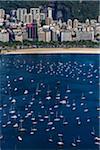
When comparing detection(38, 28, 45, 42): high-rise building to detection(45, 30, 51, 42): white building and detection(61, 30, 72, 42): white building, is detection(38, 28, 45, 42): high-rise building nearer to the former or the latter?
detection(45, 30, 51, 42): white building

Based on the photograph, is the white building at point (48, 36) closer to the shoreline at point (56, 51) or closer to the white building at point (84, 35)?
the white building at point (84, 35)

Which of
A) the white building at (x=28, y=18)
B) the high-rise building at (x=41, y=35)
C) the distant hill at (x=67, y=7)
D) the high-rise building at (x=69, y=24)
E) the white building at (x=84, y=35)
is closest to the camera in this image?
the high-rise building at (x=41, y=35)

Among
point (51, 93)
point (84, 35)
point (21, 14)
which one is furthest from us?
point (21, 14)

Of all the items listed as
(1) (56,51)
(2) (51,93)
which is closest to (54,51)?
(1) (56,51)

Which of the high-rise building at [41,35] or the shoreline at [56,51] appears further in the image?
the high-rise building at [41,35]

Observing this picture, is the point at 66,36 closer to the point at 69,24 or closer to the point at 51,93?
the point at 69,24

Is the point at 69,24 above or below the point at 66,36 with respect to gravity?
above

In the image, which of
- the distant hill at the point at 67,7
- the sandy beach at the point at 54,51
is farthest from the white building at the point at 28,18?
the sandy beach at the point at 54,51
